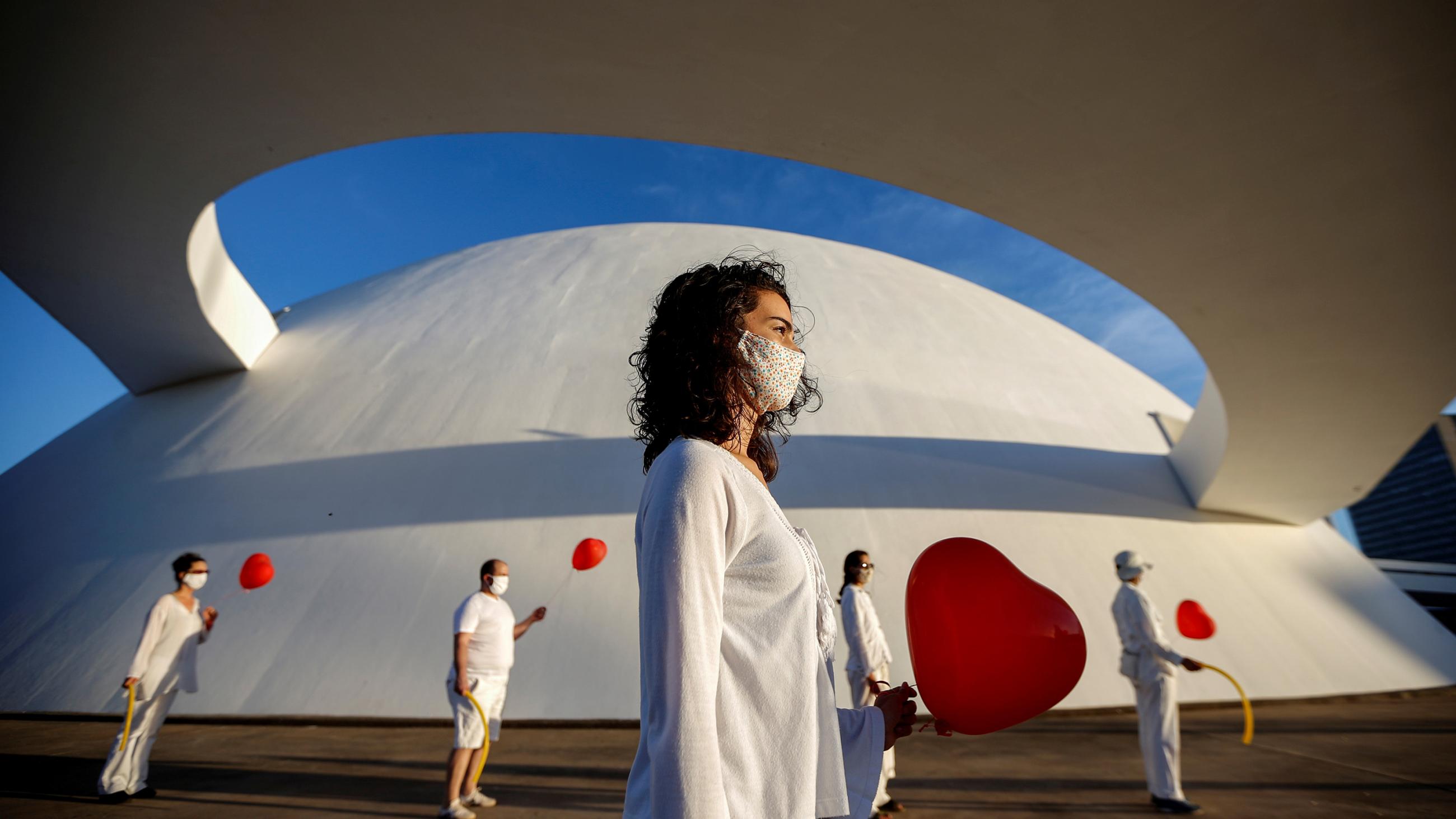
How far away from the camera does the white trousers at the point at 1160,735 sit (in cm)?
467

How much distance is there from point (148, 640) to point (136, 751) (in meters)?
0.79

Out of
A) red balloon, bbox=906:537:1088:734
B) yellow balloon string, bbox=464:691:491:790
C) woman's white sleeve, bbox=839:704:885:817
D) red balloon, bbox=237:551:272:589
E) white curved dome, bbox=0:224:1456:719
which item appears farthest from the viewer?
white curved dome, bbox=0:224:1456:719

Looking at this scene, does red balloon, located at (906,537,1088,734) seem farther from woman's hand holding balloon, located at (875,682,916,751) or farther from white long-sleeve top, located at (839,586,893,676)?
white long-sleeve top, located at (839,586,893,676)

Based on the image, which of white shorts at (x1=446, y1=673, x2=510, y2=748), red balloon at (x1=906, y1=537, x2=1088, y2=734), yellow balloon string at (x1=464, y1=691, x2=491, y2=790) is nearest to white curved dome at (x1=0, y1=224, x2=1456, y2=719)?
white shorts at (x1=446, y1=673, x2=510, y2=748)

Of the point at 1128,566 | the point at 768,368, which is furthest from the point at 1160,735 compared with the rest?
the point at 768,368

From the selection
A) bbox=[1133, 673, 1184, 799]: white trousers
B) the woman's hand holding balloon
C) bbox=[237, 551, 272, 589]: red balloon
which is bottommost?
the woman's hand holding balloon

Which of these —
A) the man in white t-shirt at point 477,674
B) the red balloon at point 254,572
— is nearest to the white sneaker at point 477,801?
the man in white t-shirt at point 477,674

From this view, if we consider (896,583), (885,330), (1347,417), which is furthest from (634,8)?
(1347,417)

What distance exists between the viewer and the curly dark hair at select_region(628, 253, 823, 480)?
137 centimetres

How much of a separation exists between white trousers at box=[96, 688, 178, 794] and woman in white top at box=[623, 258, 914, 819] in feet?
19.5

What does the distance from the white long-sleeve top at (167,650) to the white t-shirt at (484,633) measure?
93.4 inches

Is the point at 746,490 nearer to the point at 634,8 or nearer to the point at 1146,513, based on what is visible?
the point at 634,8

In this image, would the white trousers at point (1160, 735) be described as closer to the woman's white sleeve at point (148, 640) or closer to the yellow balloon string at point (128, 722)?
the yellow balloon string at point (128, 722)

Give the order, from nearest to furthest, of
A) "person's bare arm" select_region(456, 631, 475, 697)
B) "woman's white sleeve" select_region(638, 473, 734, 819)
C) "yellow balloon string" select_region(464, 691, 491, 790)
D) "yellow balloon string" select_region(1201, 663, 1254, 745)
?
"woman's white sleeve" select_region(638, 473, 734, 819) < "yellow balloon string" select_region(1201, 663, 1254, 745) < "yellow balloon string" select_region(464, 691, 491, 790) < "person's bare arm" select_region(456, 631, 475, 697)
